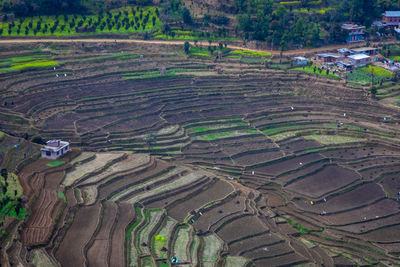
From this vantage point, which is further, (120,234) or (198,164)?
(198,164)

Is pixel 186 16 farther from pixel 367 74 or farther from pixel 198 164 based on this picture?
pixel 198 164

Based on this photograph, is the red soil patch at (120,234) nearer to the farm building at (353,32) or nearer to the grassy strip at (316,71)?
the grassy strip at (316,71)

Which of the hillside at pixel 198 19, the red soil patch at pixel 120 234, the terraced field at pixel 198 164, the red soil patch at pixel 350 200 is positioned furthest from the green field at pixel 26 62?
the red soil patch at pixel 350 200

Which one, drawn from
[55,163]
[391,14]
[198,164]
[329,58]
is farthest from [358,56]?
[55,163]

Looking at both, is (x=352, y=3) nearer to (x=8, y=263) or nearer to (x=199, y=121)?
(x=199, y=121)

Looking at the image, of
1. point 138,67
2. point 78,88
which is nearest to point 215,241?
point 78,88

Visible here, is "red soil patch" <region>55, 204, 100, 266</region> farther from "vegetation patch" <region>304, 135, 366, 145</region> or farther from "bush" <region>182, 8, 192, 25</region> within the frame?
"bush" <region>182, 8, 192, 25</region>

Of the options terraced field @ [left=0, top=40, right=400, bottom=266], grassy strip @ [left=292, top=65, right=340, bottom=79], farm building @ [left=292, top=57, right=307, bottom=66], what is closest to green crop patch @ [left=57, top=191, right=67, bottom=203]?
terraced field @ [left=0, top=40, right=400, bottom=266]
